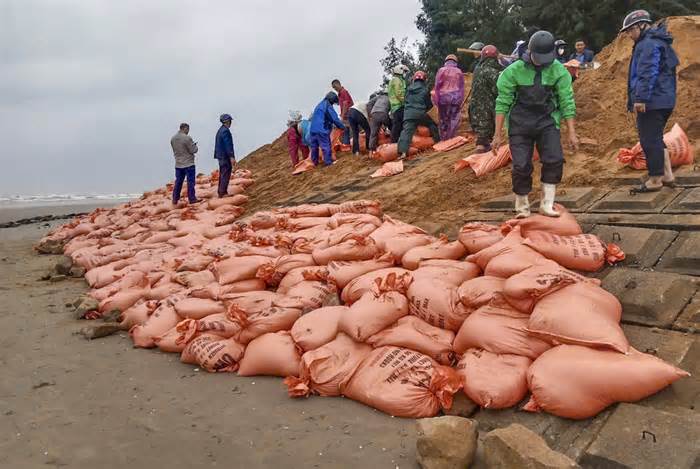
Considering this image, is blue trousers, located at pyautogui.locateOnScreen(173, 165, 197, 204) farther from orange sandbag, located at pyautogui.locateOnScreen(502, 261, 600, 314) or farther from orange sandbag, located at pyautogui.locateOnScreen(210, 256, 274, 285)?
orange sandbag, located at pyautogui.locateOnScreen(502, 261, 600, 314)

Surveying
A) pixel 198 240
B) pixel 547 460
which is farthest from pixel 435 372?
pixel 198 240

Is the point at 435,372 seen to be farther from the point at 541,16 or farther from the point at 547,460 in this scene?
the point at 541,16

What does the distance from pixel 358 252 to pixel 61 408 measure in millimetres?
2033

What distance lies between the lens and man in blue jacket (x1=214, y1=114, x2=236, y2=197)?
869cm

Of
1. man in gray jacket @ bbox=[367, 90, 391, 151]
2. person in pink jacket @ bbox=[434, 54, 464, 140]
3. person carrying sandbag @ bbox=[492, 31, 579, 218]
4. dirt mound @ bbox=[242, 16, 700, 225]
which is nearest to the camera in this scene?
person carrying sandbag @ bbox=[492, 31, 579, 218]

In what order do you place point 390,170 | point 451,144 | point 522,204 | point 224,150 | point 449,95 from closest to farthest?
point 522,204
point 390,170
point 451,144
point 449,95
point 224,150

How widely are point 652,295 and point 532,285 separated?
2.19 feet

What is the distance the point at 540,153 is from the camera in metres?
3.98

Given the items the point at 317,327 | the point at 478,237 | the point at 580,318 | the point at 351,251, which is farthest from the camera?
the point at 351,251

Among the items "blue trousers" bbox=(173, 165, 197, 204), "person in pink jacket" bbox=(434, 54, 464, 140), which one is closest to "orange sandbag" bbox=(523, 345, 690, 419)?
"person in pink jacket" bbox=(434, 54, 464, 140)

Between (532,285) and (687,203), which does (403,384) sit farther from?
(687,203)

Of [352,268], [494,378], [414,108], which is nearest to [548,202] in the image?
[352,268]

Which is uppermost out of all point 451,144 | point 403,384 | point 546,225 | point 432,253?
point 451,144

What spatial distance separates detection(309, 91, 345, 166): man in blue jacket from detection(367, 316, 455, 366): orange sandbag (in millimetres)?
6006
